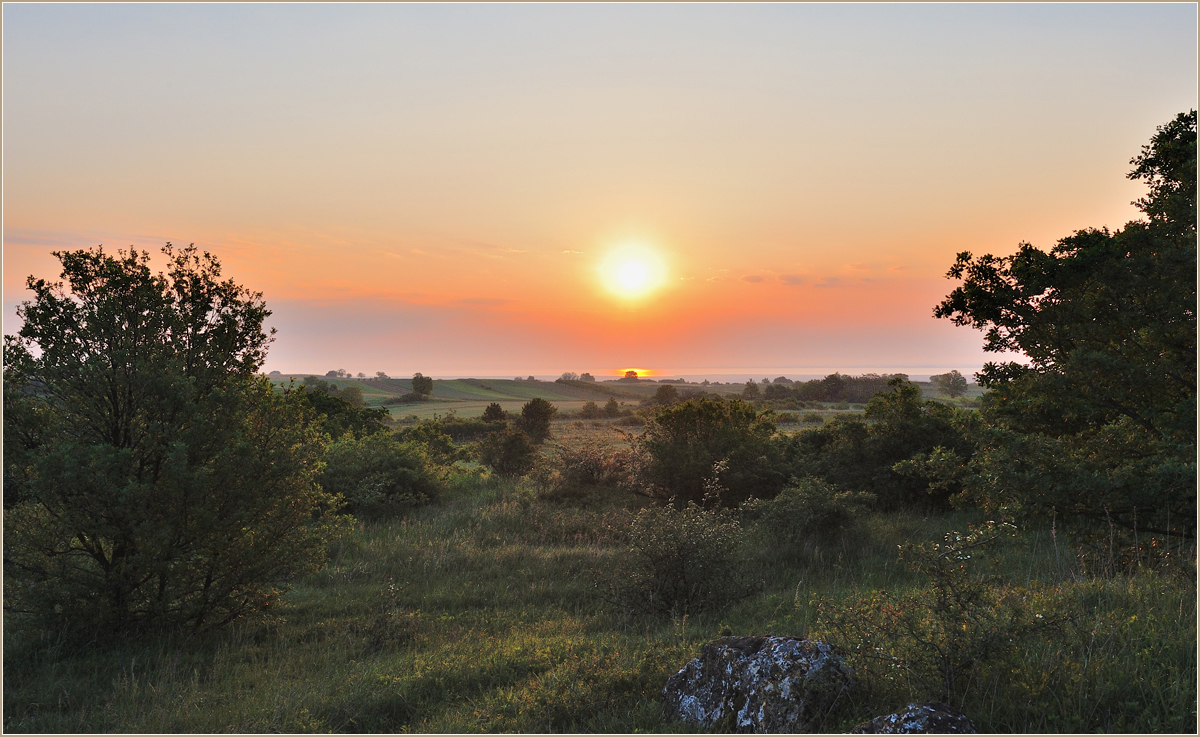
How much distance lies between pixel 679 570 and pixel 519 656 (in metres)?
3.33

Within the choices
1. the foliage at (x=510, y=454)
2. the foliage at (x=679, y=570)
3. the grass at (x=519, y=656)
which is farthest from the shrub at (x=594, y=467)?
the foliage at (x=679, y=570)

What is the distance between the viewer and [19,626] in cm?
870

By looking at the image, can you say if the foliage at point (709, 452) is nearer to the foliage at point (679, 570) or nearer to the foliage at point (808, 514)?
the foliage at point (808, 514)

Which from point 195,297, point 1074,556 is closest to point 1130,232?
point 1074,556

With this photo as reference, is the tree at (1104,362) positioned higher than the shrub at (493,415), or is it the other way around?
the tree at (1104,362)

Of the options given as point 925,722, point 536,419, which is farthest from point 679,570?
point 536,419

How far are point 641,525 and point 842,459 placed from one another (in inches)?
403

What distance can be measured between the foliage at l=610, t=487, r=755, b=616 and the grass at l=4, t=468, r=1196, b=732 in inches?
15.4

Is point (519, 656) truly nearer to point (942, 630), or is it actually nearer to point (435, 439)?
point (942, 630)

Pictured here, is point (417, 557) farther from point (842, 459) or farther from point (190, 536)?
point (842, 459)

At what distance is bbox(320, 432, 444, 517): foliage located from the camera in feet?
61.1

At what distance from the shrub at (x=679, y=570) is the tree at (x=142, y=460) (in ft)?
16.6

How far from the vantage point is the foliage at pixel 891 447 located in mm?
17109

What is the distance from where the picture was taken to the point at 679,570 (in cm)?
1007
